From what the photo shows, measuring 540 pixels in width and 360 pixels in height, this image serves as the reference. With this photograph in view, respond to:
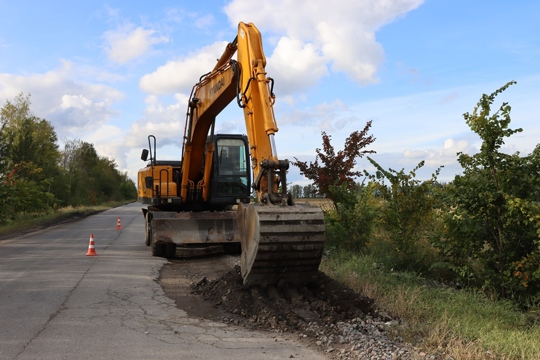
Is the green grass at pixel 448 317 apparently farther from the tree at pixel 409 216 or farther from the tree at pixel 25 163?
the tree at pixel 25 163

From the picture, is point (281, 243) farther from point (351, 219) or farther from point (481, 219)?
point (351, 219)

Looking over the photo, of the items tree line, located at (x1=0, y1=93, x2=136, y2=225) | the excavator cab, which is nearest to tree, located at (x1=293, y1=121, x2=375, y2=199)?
the excavator cab

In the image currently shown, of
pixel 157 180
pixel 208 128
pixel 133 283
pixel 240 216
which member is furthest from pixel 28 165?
pixel 240 216

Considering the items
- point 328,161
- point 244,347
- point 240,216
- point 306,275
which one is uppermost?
point 328,161

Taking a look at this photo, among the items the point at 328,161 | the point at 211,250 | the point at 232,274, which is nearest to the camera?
the point at 232,274

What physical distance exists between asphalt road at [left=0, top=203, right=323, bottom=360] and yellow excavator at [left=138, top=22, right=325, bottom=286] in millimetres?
1218

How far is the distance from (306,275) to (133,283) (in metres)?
3.74

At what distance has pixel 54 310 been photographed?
7156mm

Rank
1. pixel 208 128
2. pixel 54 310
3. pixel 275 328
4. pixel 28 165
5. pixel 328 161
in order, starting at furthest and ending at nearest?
pixel 28 165 < pixel 328 161 < pixel 208 128 < pixel 54 310 < pixel 275 328

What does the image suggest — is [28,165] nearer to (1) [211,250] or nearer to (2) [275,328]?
(1) [211,250]

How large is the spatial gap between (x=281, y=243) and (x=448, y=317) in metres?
2.32

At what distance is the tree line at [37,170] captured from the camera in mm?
24391

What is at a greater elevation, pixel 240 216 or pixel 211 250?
pixel 240 216

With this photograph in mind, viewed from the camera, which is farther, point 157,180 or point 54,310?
point 157,180
